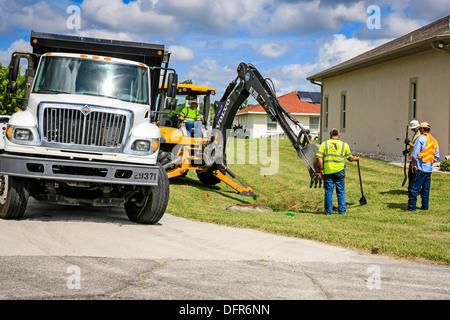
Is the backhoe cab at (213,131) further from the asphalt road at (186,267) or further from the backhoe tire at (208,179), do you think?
the asphalt road at (186,267)

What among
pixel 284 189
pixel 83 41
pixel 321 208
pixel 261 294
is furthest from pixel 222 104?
pixel 261 294

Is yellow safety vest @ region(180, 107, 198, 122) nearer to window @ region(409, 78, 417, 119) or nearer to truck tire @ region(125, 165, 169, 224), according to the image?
truck tire @ region(125, 165, 169, 224)

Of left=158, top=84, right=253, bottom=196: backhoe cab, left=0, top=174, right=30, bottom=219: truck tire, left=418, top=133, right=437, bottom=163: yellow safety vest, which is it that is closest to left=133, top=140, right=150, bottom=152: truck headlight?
left=0, top=174, right=30, bottom=219: truck tire

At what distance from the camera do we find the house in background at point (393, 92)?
19688mm

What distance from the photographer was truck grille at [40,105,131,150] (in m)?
8.52

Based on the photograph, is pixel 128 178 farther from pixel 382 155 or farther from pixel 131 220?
pixel 382 155

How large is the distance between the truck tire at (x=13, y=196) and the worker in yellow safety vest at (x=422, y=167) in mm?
7968

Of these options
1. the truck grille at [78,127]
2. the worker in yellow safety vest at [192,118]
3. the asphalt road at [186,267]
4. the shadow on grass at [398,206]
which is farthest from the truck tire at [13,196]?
the shadow on grass at [398,206]

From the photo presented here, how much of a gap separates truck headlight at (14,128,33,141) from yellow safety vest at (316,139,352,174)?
251 inches

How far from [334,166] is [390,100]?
13067 mm

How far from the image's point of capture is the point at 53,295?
200 inches

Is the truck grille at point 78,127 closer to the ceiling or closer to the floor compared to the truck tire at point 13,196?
closer to the ceiling

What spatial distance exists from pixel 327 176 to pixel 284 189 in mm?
4816

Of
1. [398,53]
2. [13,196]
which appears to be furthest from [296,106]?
[13,196]
